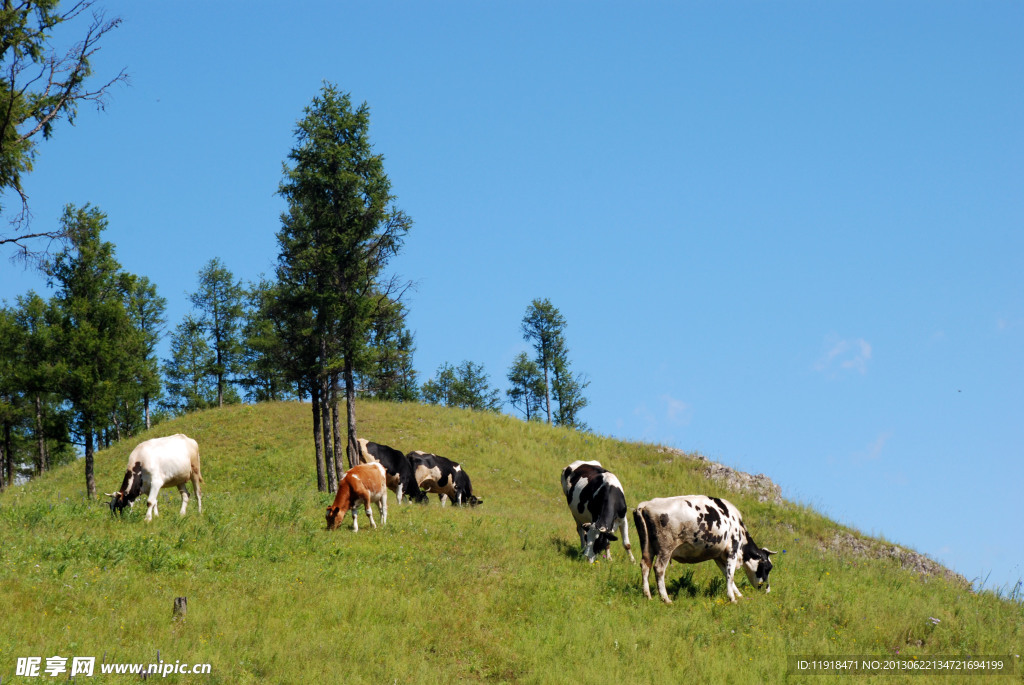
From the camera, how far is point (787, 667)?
13.7m

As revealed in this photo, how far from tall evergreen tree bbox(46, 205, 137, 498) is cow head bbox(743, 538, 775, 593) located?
93.7 ft

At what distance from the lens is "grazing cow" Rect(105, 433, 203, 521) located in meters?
19.8

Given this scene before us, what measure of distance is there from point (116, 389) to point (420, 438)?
15.0 metres

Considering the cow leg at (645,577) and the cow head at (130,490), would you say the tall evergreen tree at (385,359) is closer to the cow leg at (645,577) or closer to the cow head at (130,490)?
the cow head at (130,490)

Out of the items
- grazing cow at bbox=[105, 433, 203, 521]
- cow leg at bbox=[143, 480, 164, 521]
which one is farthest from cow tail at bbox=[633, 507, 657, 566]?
cow leg at bbox=[143, 480, 164, 521]

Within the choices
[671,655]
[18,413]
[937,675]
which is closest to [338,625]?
[671,655]

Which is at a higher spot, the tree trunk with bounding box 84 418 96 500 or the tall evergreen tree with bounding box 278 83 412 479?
the tall evergreen tree with bounding box 278 83 412 479

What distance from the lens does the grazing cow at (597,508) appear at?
18328 millimetres

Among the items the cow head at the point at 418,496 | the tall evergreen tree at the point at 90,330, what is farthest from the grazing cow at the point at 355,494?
the tall evergreen tree at the point at 90,330

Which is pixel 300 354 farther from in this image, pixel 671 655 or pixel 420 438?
pixel 671 655

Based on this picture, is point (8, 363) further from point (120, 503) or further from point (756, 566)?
point (756, 566)

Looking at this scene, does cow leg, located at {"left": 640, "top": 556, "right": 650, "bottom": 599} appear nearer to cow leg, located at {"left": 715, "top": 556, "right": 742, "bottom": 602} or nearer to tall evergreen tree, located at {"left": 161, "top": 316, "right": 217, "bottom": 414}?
cow leg, located at {"left": 715, "top": 556, "right": 742, "bottom": 602}

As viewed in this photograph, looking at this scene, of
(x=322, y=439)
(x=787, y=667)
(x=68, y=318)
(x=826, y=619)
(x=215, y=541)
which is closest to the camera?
(x=787, y=667)

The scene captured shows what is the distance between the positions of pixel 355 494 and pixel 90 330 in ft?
68.1
